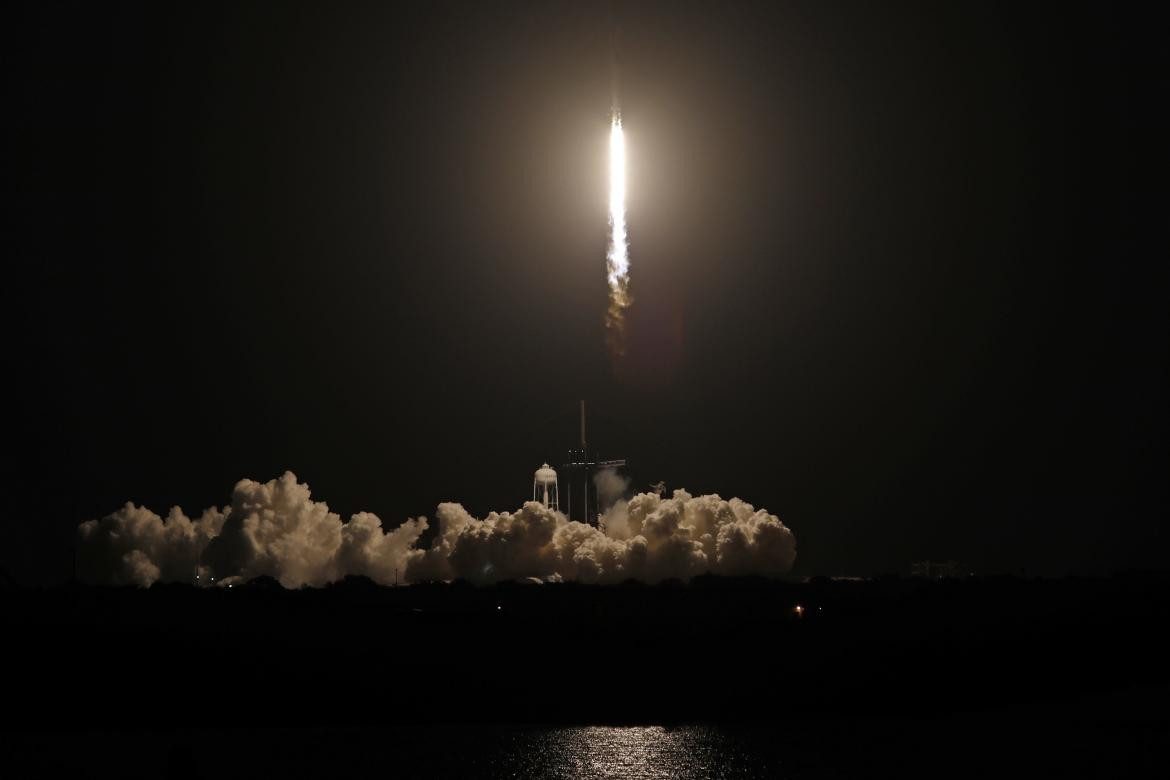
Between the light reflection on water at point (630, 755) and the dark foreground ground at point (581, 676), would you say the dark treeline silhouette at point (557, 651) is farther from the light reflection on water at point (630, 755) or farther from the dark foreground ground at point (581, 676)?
the light reflection on water at point (630, 755)

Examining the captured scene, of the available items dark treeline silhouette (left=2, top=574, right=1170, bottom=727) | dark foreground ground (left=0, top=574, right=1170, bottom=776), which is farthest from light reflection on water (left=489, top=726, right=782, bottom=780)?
dark treeline silhouette (left=2, top=574, right=1170, bottom=727)

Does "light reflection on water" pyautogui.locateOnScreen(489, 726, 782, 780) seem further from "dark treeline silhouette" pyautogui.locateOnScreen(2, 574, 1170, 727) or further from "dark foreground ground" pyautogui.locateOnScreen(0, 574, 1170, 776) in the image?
"dark treeline silhouette" pyautogui.locateOnScreen(2, 574, 1170, 727)

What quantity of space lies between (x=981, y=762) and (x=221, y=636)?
256 ft

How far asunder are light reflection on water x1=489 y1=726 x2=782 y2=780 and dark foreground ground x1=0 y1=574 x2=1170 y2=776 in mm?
620

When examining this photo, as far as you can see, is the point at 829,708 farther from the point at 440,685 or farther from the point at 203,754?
the point at 203,754

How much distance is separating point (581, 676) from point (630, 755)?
36393 millimetres

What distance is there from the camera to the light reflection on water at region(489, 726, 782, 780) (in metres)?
91.2

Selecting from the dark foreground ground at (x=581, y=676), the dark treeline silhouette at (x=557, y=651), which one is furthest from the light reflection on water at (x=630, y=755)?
the dark treeline silhouette at (x=557, y=651)

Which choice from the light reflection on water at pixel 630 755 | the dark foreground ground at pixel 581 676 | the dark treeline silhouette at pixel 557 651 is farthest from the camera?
the dark treeline silhouette at pixel 557 651

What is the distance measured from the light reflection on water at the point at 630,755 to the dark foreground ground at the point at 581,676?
62 centimetres

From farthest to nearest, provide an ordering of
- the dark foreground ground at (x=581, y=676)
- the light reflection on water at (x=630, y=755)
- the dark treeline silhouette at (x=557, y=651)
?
the dark treeline silhouette at (x=557, y=651) < the dark foreground ground at (x=581, y=676) < the light reflection on water at (x=630, y=755)

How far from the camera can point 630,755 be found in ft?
328

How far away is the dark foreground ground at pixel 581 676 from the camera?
102 metres

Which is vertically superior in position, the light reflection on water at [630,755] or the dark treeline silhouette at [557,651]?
the dark treeline silhouette at [557,651]
